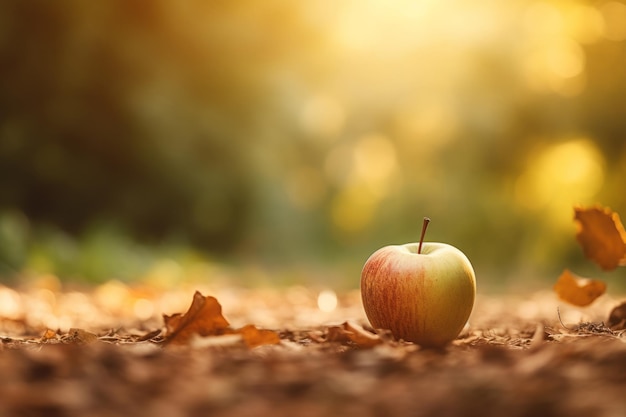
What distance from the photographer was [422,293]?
2.50 metres

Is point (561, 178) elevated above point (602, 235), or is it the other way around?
point (561, 178)

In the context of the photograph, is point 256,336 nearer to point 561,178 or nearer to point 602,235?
point 602,235

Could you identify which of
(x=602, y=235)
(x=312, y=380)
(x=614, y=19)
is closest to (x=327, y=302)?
(x=602, y=235)

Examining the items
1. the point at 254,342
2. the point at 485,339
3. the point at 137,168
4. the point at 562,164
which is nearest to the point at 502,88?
the point at 562,164

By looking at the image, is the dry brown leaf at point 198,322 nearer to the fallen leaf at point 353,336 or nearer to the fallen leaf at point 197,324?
the fallen leaf at point 197,324

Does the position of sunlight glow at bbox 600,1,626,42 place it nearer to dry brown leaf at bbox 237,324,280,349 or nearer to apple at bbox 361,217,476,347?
apple at bbox 361,217,476,347

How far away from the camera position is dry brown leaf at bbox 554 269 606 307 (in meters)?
2.87

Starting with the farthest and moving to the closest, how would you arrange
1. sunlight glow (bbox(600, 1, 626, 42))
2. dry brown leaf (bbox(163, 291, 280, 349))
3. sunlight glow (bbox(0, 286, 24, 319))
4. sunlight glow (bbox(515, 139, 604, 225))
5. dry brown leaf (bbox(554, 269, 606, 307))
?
sunlight glow (bbox(600, 1, 626, 42)) < sunlight glow (bbox(515, 139, 604, 225)) < sunlight glow (bbox(0, 286, 24, 319)) < dry brown leaf (bbox(554, 269, 606, 307)) < dry brown leaf (bbox(163, 291, 280, 349))

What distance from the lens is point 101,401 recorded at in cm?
147

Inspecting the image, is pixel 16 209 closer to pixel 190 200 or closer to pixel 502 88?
pixel 190 200

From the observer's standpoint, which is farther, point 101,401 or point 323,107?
point 323,107

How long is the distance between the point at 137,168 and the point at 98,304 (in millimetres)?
4261

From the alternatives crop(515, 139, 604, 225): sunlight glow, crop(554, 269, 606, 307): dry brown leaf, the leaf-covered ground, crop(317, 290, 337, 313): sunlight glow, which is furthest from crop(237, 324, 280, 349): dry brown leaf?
crop(515, 139, 604, 225): sunlight glow

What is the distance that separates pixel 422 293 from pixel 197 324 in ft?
2.51
